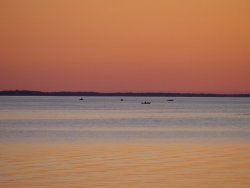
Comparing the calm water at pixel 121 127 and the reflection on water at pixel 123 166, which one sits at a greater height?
the calm water at pixel 121 127

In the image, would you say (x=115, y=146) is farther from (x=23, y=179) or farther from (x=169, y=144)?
(x=23, y=179)

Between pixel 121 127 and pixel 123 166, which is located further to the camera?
pixel 121 127

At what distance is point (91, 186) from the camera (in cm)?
1842

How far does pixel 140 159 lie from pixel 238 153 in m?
4.91

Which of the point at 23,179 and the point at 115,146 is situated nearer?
the point at 23,179

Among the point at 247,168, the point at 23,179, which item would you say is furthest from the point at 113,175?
the point at 247,168

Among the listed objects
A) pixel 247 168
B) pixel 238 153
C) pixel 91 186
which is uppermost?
pixel 238 153

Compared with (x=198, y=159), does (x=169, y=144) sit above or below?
above

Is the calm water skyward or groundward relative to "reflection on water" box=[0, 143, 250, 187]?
skyward

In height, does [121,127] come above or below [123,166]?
above

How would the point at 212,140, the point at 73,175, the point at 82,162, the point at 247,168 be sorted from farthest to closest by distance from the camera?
the point at 212,140 → the point at 82,162 → the point at 247,168 → the point at 73,175

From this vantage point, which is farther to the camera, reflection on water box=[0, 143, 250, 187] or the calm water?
the calm water

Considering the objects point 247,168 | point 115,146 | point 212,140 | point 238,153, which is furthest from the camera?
point 212,140

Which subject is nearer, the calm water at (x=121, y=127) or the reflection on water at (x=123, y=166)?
the reflection on water at (x=123, y=166)
